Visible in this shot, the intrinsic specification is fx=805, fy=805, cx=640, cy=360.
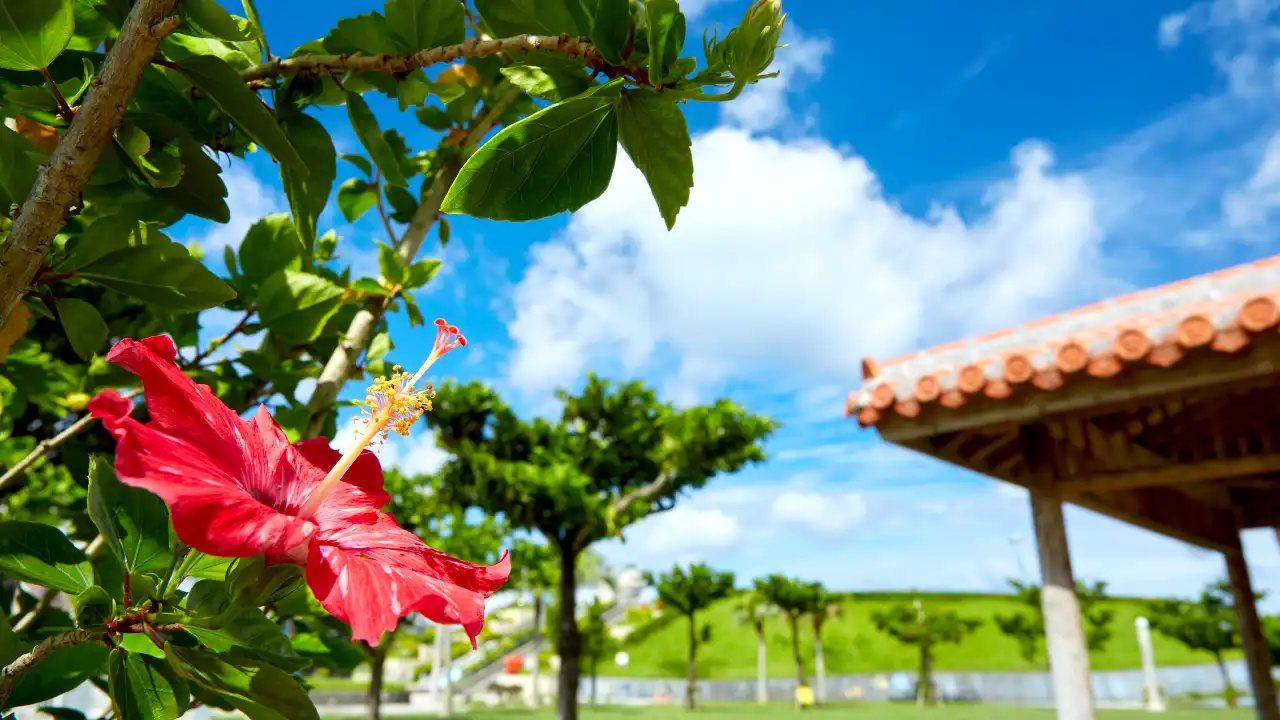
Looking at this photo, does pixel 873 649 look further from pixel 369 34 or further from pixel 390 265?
pixel 369 34

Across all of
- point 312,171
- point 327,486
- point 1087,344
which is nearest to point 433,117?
point 312,171

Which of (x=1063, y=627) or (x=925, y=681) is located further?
(x=925, y=681)

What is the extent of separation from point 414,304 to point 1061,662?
322 centimetres

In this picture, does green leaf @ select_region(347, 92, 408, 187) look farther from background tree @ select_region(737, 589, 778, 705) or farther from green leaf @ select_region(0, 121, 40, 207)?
background tree @ select_region(737, 589, 778, 705)

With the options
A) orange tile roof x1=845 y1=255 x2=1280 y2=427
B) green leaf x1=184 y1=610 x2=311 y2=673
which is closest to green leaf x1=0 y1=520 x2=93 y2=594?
green leaf x1=184 y1=610 x2=311 y2=673

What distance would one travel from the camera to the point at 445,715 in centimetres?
1558

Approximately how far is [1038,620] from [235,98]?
90.5 feet

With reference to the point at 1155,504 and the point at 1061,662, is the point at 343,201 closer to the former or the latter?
the point at 1061,662

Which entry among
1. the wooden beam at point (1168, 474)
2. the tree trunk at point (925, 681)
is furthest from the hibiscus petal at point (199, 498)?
the tree trunk at point (925, 681)

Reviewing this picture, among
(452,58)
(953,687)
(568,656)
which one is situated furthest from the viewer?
(953,687)

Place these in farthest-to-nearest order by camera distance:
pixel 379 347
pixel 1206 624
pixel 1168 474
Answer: pixel 1206 624 → pixel 1168 474 → pixel 379 347

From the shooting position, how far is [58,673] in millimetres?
555

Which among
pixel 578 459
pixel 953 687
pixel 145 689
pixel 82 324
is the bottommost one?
pixel 953 687

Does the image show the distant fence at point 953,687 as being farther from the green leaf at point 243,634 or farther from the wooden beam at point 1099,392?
the green leaf at point 243,634
